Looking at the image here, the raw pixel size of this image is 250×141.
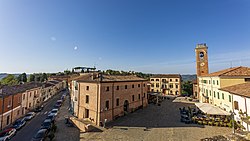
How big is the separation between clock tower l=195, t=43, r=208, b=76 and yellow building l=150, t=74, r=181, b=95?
60.8ft

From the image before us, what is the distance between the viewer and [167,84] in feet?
196

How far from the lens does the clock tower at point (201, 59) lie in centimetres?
3866

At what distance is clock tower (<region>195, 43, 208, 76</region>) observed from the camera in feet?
127

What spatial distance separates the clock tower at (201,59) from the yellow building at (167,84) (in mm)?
18524

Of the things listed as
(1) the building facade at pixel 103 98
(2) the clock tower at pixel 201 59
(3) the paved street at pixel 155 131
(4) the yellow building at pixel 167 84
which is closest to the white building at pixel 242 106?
(3) the paved street at pixel 155 131

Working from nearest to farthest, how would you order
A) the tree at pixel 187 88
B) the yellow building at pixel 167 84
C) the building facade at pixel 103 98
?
the building facade at pixel 103 98 < the yellow building at pixel 167 84 < the tree at pixel 187 88

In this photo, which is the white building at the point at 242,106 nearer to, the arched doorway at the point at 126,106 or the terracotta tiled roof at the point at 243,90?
the terracotta tiled roof at the point at 243,90

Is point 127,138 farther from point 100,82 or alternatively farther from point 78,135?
point 100,82

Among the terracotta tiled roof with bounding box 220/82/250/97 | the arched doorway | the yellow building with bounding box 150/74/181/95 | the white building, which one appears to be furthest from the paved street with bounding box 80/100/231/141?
the yellow building with bounding box 150/74/181/95

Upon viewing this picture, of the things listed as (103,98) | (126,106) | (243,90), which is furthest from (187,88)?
(103,98)

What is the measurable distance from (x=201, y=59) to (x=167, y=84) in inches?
895

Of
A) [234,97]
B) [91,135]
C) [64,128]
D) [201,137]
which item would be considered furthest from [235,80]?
[64,128]

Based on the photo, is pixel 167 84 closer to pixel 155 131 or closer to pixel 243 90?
pixel 243 90

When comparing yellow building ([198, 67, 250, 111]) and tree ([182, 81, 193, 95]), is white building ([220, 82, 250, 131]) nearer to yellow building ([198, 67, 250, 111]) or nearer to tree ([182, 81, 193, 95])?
yellow building ([198, 67, 250, 111])
